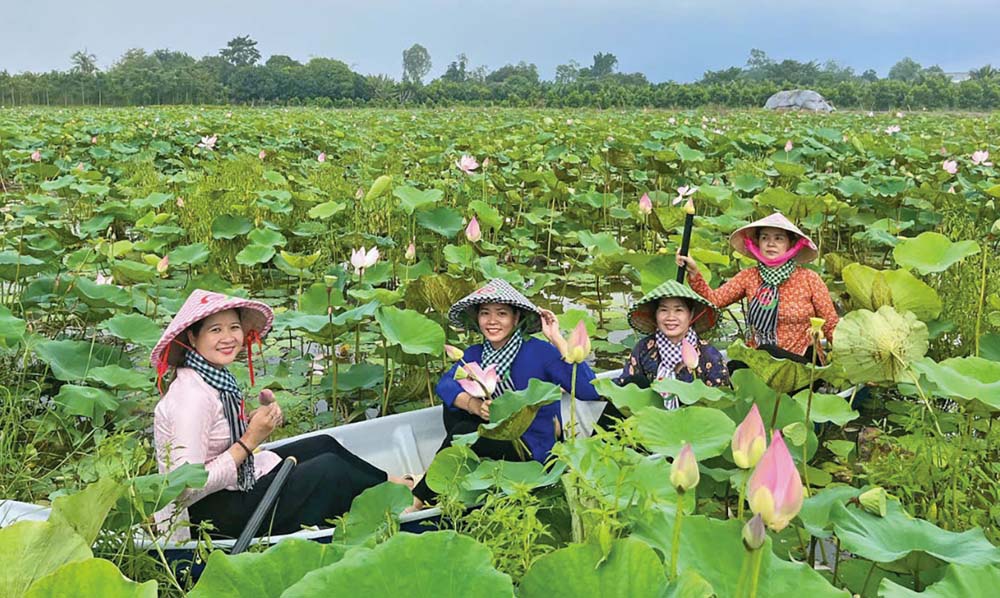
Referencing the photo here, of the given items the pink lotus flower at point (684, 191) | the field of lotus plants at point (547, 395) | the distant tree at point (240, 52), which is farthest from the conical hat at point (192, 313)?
the distant tree at point (240, 52)

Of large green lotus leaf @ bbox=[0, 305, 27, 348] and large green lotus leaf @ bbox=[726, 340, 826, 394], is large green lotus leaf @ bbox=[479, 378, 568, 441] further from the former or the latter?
large green lotus leaf @ bbox=[0, 305, 27, 348]

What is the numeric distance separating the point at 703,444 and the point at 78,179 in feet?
18.3

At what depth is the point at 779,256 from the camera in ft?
9.70

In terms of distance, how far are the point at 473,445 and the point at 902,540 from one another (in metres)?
1.23

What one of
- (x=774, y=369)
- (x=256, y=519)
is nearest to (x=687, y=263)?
(x=774, y=369)

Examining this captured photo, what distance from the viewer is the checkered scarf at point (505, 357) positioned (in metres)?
2.51

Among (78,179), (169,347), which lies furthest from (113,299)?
(78,179)

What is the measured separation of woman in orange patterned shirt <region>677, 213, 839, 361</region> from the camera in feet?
9.70

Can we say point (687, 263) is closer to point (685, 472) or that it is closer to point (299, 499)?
point (299, 499)

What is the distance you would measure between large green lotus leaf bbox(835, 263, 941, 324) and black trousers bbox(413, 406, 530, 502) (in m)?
1.25

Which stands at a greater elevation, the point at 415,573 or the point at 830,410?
the point at 415,573

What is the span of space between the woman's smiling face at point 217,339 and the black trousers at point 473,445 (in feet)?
1.92

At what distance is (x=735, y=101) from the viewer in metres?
29.9

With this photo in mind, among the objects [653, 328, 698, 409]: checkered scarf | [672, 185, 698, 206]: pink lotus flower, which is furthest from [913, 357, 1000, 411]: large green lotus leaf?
[672, 185, 698, 206]: pink lotus flower
